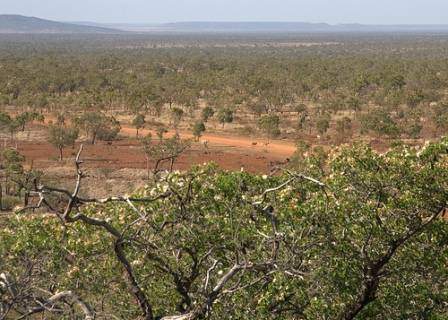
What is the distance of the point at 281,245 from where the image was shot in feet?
30.8

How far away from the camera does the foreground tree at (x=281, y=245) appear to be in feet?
31.8

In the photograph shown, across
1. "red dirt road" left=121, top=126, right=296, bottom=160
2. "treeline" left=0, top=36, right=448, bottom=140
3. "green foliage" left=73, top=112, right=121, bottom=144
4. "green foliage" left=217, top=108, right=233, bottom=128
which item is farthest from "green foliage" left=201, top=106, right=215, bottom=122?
"green foliage" left=73, top=112, right=121, bottom=144

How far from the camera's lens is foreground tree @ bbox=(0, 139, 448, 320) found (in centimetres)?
969

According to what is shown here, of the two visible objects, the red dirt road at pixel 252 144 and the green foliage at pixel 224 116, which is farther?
the green foliage at pixel 224 116

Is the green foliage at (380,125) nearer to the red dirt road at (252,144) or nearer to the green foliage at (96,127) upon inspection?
the red dirt road at (252,144)

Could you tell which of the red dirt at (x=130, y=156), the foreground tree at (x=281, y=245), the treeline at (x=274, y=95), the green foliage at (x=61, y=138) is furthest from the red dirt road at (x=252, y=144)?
the foreground tree at (x=281, y=245)

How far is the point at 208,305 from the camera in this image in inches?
295

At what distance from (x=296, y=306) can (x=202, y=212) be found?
2231mm

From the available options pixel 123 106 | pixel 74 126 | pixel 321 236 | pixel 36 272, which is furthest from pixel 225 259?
pixel 123 106

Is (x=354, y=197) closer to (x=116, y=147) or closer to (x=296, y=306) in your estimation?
A: (x=296, y=306)

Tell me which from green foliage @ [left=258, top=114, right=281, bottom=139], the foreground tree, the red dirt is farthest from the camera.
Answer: green foliage @ [left=258, top=114, right=281, bottom=139]

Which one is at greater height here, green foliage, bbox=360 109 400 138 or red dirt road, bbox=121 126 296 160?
green foliage, bbox=360 109 400 138

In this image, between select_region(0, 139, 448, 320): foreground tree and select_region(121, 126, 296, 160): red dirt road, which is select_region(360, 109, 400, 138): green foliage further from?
select_region(0, 139, 448, 320): foreground tree

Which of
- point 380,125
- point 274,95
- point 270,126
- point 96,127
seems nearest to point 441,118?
point 380,125
